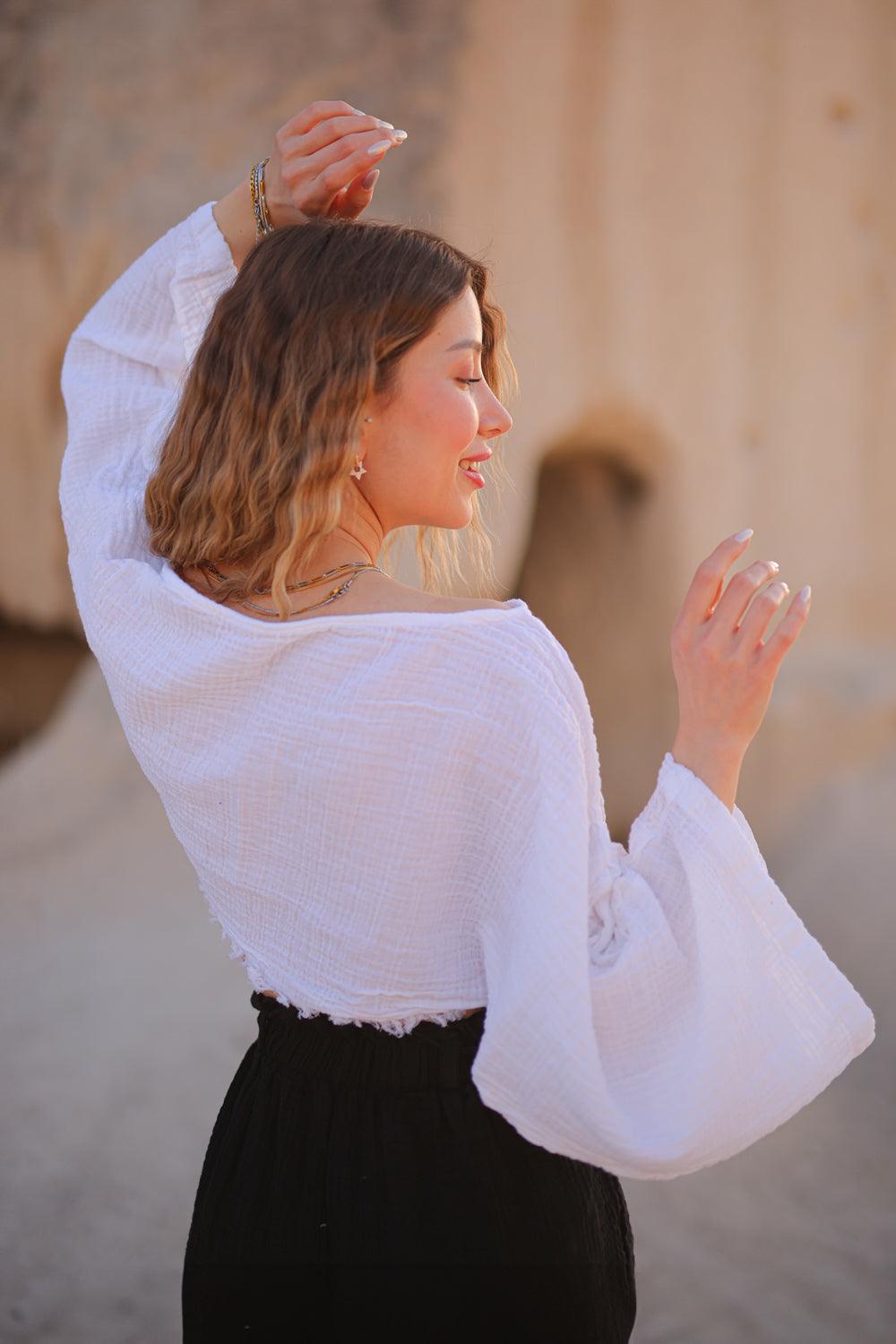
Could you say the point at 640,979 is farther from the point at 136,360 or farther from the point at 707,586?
the point at 136,360

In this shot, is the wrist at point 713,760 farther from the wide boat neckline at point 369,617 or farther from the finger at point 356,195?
the finger at point 356,195

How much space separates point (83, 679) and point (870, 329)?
57.8 inches

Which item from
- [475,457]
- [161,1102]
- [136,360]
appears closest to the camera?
[475,457]

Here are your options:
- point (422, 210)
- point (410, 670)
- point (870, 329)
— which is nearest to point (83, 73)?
point (422, 210)

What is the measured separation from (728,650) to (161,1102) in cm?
158

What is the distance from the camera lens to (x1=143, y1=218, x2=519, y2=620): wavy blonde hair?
2.88 ft

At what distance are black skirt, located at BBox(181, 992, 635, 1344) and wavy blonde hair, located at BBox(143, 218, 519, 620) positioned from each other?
33 cm

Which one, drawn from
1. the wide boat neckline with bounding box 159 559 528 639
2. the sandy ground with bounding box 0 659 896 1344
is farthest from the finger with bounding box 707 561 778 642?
the sandy ground with bounding box 0 659 896 1344

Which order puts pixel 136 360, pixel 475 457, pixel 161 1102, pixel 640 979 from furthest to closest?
pixel 161 1102 < pixel 136 360 < pixel 475 457 < pixel 640 979

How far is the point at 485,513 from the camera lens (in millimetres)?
2295

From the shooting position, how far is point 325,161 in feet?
3.23

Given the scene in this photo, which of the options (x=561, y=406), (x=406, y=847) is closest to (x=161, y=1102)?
(x=561, y=406)

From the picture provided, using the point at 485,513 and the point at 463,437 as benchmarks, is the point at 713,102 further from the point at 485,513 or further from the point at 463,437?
the point at 463,437

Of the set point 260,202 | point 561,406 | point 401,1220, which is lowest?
point 401,1220
